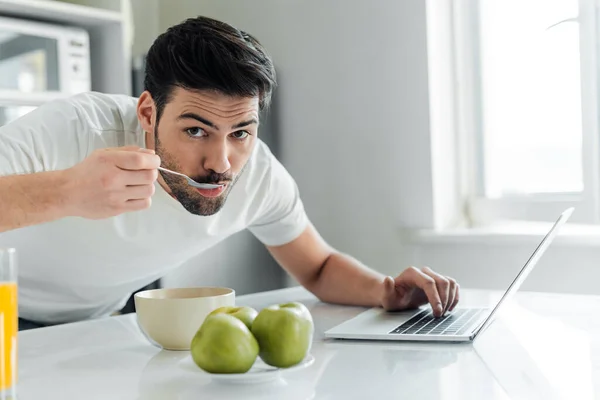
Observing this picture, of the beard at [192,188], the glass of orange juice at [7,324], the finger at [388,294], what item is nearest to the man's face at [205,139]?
the beard at [192,188]

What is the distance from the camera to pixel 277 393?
0.83 meters

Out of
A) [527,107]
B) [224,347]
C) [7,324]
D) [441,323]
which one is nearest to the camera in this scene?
[7,324]

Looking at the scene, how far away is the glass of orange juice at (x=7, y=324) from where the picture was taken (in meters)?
0.70

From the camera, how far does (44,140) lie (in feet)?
4.33

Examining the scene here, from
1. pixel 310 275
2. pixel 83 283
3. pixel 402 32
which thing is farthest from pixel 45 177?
pixel 402 32

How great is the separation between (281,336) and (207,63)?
65 centimetres

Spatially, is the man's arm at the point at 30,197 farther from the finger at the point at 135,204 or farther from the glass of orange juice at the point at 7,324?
the glass of orange juice at the point at 7,324

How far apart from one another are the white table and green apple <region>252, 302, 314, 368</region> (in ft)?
0.10

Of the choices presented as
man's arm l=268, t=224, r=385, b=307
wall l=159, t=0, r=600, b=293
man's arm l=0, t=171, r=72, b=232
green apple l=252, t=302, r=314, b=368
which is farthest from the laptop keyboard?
wall l=159, t=0, r=600, b=293

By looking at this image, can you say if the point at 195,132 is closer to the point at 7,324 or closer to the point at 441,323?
the point at 441,323

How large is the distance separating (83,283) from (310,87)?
1367 mm

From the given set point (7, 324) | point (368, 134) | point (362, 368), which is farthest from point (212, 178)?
point (368, 134)

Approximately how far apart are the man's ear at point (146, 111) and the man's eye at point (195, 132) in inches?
4.7

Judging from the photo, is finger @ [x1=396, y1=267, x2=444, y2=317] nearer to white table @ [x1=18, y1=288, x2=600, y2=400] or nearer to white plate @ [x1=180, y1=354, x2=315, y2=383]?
white table @ [x1=18, y1=288, x2=600, y2=400]
